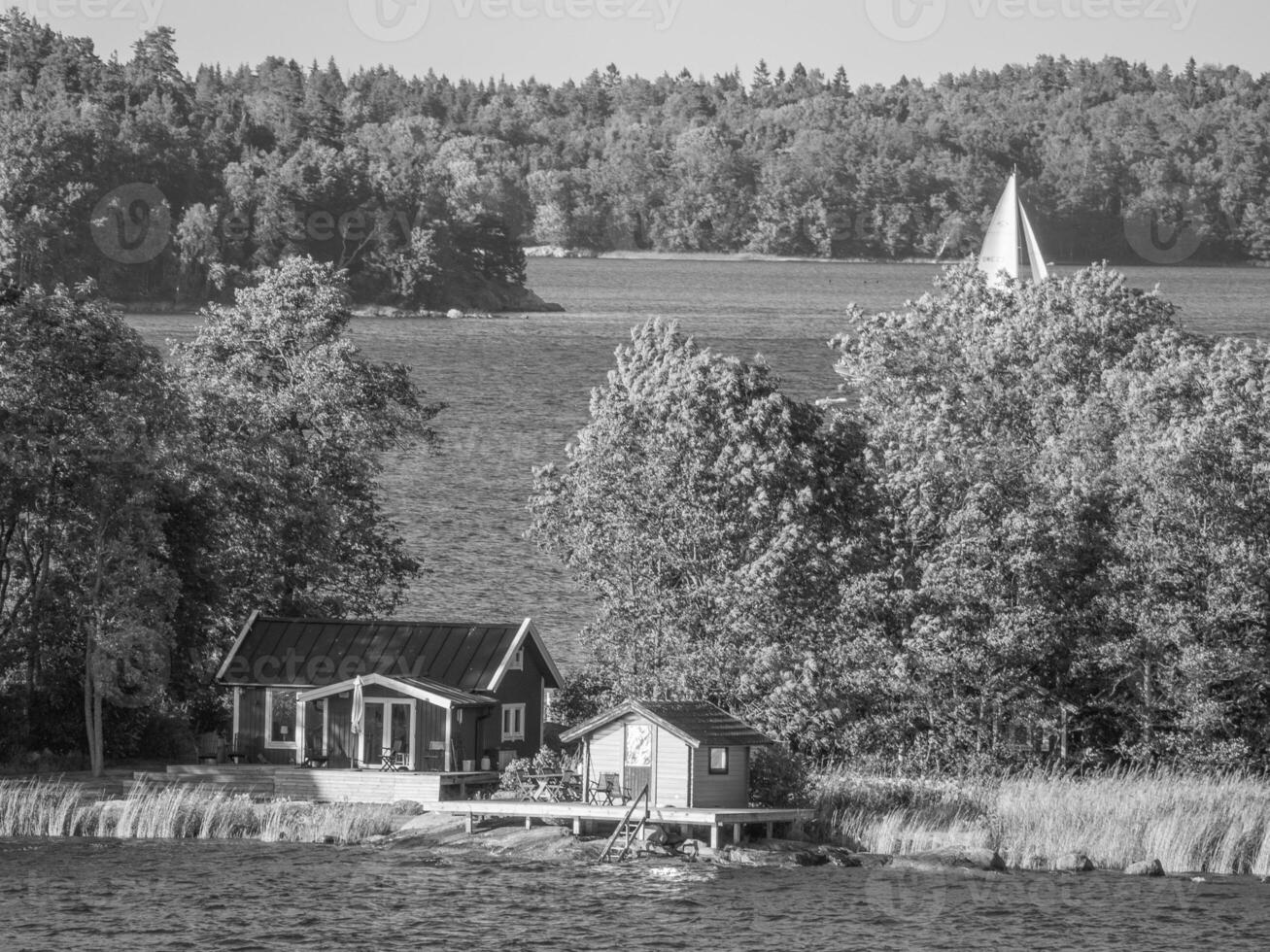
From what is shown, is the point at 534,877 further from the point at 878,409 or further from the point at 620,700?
the point at 878,409

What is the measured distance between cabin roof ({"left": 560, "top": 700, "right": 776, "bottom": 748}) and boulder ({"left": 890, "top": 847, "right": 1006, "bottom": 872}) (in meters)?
4.45

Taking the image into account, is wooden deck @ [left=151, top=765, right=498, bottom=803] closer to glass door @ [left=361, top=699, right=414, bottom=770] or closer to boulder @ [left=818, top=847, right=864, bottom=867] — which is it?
glass door @ [left=361, top=699, right=414, bottom=770]

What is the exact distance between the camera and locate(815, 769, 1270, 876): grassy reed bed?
41688mm

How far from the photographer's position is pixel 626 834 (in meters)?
43.1

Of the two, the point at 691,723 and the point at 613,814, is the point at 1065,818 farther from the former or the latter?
the point at 613,814

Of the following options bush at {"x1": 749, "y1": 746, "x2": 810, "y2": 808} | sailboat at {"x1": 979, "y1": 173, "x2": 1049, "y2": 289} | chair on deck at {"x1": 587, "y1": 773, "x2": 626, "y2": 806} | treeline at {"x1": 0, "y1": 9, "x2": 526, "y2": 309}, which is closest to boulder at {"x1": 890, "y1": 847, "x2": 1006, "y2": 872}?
bush at {"x1": 749, "y1": 746, "x2": 810, "y2": 808}

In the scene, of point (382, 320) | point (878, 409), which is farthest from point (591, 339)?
point (878, 409)

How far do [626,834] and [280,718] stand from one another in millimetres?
10956

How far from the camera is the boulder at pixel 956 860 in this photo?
136 ft

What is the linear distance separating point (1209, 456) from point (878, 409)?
1242 centimetres

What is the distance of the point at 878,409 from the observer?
5772 cm

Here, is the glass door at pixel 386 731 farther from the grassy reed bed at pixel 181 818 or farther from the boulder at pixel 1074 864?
the boulder at pixel 1074 864

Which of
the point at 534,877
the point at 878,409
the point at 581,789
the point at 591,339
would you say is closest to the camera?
the point at 534,877

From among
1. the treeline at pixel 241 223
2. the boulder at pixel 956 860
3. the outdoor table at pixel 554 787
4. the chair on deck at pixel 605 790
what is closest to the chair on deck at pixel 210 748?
the outdoor table at pixel 554 787
